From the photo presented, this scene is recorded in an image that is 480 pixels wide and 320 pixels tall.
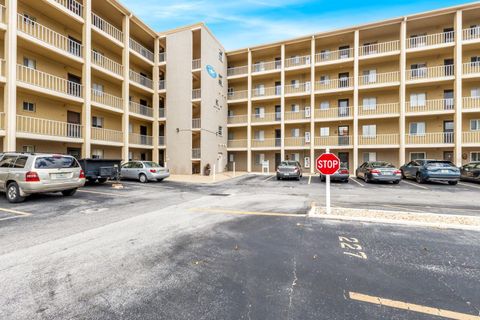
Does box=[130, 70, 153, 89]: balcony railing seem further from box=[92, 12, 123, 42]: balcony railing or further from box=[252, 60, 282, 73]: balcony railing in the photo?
box=[252, 60, 282, 73]: balcony railing

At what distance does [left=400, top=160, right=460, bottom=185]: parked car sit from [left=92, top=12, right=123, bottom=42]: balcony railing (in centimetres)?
2564

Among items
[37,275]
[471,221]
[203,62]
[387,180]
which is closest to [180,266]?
[37,275]

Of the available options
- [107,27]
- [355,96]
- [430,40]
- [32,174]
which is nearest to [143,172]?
[32,174]

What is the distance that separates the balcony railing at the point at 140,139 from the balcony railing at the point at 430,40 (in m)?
27.1

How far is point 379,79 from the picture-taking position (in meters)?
21.7

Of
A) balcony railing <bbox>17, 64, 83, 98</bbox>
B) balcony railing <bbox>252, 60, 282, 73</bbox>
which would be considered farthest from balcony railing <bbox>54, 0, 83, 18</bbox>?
balcony railing <bbox>252, 60, 282, 73</bbox>

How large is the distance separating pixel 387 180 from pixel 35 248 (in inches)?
664

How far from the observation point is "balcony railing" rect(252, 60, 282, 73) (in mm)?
25419

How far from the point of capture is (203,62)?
21.8 m

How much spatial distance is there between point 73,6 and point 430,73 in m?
30.1

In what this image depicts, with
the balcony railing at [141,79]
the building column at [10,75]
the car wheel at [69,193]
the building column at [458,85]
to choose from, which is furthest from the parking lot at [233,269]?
the building column at [458,85]

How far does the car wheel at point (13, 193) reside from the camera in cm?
780

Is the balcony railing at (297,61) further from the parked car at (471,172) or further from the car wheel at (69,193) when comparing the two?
the car wheel at (69,193)

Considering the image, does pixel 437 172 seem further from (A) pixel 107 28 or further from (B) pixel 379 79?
(A) pixel 107 28
